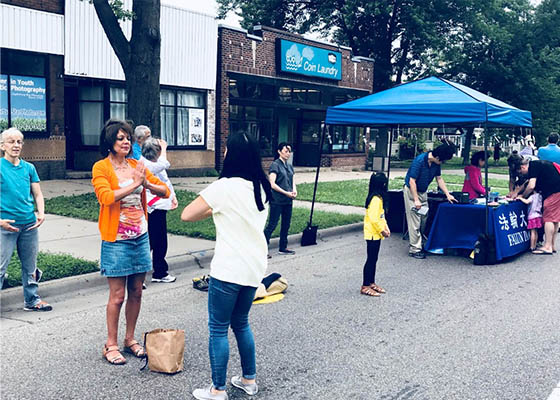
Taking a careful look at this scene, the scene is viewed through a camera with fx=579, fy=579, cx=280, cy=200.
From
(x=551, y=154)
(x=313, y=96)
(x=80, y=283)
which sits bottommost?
(x=80, y=283)

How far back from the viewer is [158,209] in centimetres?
702

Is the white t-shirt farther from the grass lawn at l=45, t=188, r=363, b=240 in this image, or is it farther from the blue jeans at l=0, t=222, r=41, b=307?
the grass lawn at l=45, t=188, r=363, b=240

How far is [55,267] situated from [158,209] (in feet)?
4.92

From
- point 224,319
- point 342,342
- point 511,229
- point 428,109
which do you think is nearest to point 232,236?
point 224,319

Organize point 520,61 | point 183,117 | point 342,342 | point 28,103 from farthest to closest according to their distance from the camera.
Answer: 1. point 520,61
2. point 183,117
3. point 28,103
4. point 342,342

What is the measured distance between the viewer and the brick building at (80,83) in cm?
1562

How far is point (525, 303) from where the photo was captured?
267 inches

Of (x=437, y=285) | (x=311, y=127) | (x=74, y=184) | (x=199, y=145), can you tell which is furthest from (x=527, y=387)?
(x=311, y=127)

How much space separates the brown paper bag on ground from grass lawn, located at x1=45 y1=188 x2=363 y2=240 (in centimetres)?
519

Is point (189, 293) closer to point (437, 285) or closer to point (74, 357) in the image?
point (74, 357)

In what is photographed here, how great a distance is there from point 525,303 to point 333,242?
4.35 metres

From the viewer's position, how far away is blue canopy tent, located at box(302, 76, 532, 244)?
31.3 ft

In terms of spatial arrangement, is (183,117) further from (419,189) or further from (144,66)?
(419,189)

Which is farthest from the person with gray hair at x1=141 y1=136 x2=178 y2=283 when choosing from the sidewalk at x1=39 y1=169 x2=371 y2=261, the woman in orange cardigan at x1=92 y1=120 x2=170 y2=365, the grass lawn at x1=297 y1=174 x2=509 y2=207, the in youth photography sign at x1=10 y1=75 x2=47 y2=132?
the in youth photography sign at x1=10 y1=75 x2=47 y2=132
